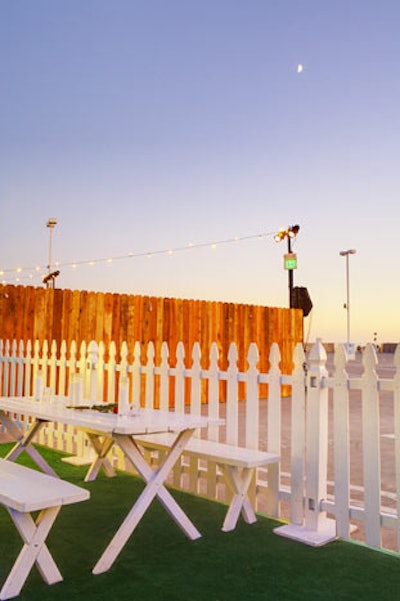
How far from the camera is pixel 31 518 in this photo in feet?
9.06

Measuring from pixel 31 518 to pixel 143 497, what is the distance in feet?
2.32

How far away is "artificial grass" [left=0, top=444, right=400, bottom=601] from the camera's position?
110 inches

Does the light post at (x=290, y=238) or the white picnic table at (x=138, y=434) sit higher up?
A: the light post at (x=290, y=238)

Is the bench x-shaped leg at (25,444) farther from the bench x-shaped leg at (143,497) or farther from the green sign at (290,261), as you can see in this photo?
the green sign at (290,261)

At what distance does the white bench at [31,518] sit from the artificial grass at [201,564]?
81 mm

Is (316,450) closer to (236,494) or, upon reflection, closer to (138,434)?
(236,494)

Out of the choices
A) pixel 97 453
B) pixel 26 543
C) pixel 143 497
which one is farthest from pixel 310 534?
pixel 97 453

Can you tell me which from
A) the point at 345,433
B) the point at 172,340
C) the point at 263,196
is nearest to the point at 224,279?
the point at 263,196

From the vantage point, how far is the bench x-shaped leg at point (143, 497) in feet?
10.2

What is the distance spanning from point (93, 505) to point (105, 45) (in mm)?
9425

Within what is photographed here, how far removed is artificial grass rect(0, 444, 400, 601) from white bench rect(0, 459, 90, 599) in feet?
0.27

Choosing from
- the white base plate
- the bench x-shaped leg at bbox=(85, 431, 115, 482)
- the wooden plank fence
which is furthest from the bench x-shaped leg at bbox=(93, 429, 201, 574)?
the wooden plank fence

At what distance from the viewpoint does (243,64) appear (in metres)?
11.2

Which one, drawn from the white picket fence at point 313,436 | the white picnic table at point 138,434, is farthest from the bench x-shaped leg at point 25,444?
the white picket fence at point 313,436
